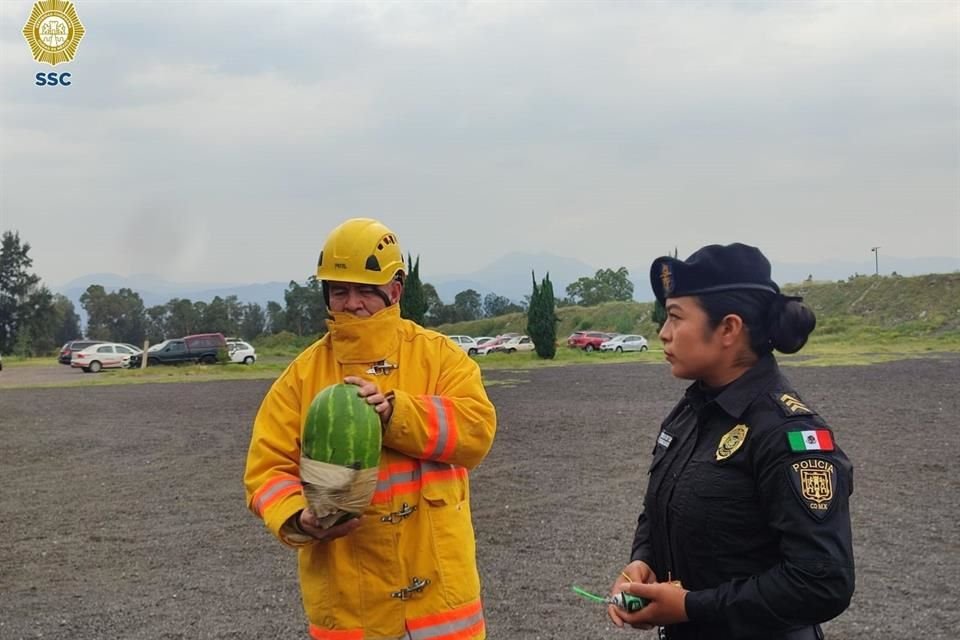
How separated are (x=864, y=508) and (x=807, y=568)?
728 cm

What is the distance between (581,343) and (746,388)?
49.5m

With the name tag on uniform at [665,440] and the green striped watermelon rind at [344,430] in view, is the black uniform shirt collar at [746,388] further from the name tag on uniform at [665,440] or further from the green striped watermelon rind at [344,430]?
the green striped watermelon rind at [344,430]

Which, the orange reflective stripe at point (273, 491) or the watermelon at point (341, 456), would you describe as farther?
the orange reflective stripe at point (273, 491)

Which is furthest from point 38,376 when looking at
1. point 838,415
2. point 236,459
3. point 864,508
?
point 864,508

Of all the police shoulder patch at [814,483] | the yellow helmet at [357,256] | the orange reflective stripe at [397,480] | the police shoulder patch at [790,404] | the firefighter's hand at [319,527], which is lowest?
the firefighter's hand at [319,527]

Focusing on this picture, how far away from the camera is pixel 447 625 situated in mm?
2969

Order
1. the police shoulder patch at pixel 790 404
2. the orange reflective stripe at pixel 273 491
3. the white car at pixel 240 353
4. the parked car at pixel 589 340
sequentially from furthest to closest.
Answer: the parked car at pixel 589 340, the white car at pixel 240 353, the orange reflective stripe at pixel 273 491, the police shoulder patch at pixel 790 404

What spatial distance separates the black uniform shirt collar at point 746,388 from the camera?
245 centimetres

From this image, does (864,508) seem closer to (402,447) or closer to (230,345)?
(402,447)

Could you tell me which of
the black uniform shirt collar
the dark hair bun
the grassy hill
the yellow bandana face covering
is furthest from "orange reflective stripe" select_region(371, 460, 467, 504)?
the grassy hill

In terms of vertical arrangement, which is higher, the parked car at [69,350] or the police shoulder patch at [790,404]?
the police shoulder patch at [790,404]

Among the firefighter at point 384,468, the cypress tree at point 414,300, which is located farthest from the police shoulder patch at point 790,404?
the cypress tree at point 414,300

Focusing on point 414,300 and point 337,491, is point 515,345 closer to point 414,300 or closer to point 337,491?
point 414,300

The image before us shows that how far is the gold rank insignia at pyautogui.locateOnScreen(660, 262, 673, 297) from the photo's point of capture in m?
2.62
